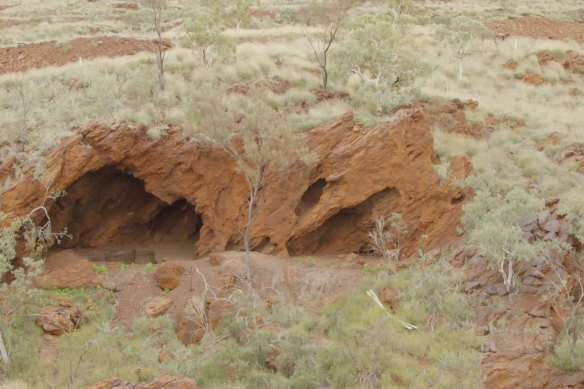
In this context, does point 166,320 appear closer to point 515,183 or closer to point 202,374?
point 202,374

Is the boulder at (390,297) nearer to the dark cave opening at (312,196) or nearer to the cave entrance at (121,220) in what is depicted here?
the dark cave opening at (312,196)

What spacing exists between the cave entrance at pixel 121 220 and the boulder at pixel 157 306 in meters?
2.75

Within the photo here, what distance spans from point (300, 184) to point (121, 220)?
545 centimetres

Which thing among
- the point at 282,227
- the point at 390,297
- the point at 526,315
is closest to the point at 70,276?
the point at 282,227

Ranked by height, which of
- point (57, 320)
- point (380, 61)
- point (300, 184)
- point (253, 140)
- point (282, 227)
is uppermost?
point (380, 61)

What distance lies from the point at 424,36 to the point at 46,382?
87.0 feet

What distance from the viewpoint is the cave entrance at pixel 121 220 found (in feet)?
46.8

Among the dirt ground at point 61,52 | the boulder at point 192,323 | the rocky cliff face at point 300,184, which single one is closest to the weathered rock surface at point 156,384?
the boulder at point 192,323

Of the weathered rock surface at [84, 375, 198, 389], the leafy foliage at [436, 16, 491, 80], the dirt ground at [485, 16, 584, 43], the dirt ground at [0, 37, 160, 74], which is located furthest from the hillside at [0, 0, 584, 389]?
the dirt ground at [485, 16, 584, 43]

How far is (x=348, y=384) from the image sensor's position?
30.1 ft

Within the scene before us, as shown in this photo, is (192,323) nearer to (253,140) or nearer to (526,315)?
(253,140)

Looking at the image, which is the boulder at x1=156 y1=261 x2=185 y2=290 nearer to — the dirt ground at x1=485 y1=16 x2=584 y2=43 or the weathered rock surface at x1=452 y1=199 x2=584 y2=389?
the weathered rock surface at x1=452 y1=199 x2=584 y2=389

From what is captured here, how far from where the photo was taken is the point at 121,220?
15312mm

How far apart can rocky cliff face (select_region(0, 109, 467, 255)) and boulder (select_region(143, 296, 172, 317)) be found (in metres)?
2.40
